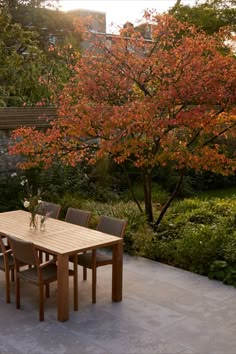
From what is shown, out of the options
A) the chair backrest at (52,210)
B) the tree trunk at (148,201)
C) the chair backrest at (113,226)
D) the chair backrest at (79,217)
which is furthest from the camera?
the tree trunk at (148,201)

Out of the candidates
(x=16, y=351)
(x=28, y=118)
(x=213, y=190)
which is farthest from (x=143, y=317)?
(x=213, y=190)

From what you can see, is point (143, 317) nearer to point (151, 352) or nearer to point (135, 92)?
point (151, 352)

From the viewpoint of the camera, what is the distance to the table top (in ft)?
16.4

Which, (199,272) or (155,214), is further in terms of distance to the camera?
(155,214)

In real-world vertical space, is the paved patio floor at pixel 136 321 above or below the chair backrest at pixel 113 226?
below

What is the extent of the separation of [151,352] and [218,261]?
7.61 ft

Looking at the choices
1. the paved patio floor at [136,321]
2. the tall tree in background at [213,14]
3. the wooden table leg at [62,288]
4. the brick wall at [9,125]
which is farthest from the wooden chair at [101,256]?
the tall tree in background at [213,14]

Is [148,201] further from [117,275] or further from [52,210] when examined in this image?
[117,275]

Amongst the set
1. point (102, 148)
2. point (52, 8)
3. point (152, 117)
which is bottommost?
point (102, 148)

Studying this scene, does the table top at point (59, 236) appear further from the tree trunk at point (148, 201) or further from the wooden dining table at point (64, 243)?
the tree trunk at point (148, 201)

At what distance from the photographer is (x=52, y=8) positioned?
2286 cm

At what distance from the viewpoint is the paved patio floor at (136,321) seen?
Result: 4328 millimetres

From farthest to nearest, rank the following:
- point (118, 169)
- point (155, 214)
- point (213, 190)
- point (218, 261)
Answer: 1. point (213, 190)
2. point (118, 169)
3. point (155, 214)
4. point (218, 261)

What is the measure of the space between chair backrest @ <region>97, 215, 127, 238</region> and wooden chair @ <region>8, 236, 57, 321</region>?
87 centimetres
